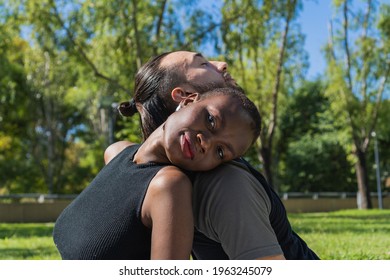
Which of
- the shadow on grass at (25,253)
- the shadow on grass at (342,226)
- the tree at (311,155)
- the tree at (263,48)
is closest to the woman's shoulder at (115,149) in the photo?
the shadow on grass at (25,253)

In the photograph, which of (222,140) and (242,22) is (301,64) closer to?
(242,22)

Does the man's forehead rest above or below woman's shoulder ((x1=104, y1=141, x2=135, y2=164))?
above

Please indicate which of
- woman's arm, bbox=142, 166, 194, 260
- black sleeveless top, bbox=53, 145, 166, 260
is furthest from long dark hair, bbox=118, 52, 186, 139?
woman's arm, bbox=142, 166, 194, 260

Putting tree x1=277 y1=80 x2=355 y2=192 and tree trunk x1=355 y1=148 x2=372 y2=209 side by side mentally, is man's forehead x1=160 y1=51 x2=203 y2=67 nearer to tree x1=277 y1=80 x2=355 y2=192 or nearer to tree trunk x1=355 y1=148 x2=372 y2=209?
tree trunk x1=355 y1=148 x2=372 y2=209

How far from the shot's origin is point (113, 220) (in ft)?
4.71

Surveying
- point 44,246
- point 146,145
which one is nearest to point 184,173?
point 146,145

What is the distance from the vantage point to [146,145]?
1.56 m

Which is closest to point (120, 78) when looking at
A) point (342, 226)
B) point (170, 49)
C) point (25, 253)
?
point (170, 49)

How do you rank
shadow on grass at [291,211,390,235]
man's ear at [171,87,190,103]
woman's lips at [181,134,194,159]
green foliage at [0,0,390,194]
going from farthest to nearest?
1. green foliage at [0,0,390,194]
2. shadow on grass at [291,211,390,235]
3. man's ear at [171,87,190,103]
4. woman's lips at [181,134,194,159]

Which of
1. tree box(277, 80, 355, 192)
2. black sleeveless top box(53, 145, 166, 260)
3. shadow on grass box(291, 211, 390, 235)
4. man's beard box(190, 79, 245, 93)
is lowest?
tree box(277, 80, 355, 192)

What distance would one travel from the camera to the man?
4.17 feet

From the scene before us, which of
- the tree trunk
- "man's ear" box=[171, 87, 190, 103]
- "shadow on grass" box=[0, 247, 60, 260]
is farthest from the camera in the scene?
the tree trunk

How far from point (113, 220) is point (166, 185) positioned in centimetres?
20

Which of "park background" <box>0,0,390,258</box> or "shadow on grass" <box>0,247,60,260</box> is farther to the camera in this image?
"park background" <box>0,0,390,258</box>
